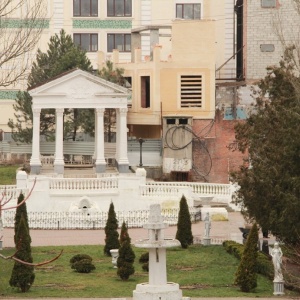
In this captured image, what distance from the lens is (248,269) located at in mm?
36969

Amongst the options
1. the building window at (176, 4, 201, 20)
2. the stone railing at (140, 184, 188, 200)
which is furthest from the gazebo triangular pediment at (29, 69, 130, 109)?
the building window at (176, 4, 201, 20)

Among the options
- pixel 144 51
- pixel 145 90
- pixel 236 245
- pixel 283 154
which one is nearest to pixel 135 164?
pixel 145 90

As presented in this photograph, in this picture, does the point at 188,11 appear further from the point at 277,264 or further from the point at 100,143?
the point at 277,264

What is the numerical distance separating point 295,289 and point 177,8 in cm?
4569

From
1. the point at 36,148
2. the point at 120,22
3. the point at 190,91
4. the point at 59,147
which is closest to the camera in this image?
the point at 36,148

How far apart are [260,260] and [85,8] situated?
43.0 meters

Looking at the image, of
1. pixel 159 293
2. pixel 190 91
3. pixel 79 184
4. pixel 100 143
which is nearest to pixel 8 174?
pixel 100 143

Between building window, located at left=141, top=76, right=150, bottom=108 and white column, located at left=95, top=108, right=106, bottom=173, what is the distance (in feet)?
20.7

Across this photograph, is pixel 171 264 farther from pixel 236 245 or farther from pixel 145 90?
pixel 145 90

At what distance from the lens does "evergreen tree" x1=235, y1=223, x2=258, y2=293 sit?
36688 mm

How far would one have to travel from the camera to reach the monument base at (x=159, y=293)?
32.7 metres

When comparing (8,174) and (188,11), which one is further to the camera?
(188,11)

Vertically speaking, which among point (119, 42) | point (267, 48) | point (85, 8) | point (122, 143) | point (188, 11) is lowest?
point (122, 143)

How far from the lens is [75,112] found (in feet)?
232
